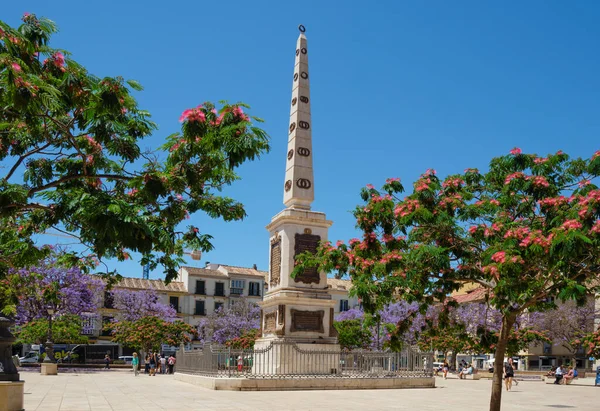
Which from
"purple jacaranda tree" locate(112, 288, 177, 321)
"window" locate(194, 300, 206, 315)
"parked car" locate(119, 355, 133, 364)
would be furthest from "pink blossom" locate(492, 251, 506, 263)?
"window" locate(194, 300, 206, 315)

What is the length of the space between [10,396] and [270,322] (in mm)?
12264

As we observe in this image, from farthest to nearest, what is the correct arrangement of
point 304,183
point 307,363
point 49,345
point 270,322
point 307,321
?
point 49,345
point 304,183
point 270,322
point 307,321
point 307,363

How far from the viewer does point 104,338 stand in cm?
6575

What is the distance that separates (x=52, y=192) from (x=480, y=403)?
1398 cm

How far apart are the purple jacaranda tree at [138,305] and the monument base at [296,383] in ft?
119

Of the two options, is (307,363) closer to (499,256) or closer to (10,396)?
(10,396)

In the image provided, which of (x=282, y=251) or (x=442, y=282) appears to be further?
(x=282, y=251)

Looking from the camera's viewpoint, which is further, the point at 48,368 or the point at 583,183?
the point at 48,368

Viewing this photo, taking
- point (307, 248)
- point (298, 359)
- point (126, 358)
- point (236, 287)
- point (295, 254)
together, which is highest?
point (236, 287)

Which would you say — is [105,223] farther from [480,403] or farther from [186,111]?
[480,403]

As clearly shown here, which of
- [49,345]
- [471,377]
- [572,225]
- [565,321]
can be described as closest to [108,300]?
[49,345]

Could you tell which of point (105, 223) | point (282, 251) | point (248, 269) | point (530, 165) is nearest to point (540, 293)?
point (530, 165)

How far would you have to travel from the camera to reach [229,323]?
66.6m

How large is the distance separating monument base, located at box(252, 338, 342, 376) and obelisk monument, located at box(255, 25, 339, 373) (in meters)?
0.14
